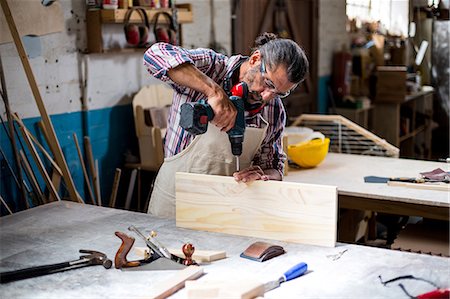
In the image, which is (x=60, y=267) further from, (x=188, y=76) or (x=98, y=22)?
(x=98, y=22)

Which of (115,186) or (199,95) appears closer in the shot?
(199,95)

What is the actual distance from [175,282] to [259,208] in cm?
54

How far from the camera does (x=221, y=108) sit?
213 centimetres

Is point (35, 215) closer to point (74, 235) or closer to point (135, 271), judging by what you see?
point (74, 235)

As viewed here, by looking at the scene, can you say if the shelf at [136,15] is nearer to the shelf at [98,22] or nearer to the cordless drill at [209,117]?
the shelf at [98,22]

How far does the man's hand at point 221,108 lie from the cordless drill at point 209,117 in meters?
0.02

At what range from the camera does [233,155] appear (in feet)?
8.16

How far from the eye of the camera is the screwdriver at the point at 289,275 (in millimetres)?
1747

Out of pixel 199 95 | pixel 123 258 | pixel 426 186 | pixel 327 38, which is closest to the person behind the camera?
pixel 123 258

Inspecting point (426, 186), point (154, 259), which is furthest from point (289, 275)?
point (426, 186)

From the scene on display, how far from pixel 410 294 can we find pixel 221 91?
918mm

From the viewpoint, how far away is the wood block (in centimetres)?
165

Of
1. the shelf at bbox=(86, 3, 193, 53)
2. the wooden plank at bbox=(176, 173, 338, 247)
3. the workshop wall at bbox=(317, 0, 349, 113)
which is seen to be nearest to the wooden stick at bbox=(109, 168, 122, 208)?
the shelf at bbox=(86, 3, 193, 53)

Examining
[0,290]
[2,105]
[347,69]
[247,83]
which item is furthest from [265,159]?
[347,69]
